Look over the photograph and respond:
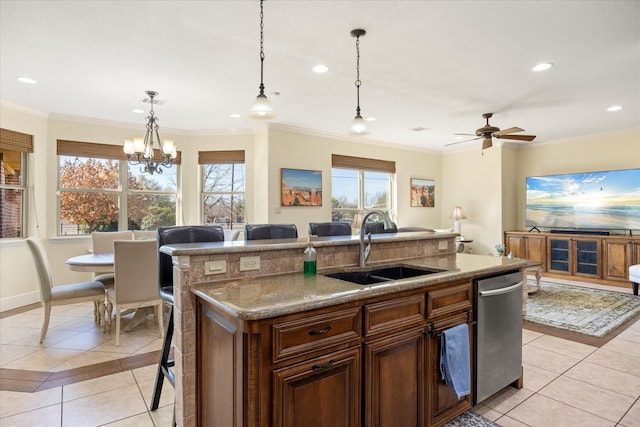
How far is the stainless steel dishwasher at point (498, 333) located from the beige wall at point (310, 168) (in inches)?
150

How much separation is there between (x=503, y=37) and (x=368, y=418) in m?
2.96

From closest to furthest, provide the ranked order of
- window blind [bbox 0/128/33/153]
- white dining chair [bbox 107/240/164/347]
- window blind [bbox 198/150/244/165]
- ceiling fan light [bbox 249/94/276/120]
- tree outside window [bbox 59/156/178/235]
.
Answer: ceiling fan light [bbox 249/94/276/120] → white dining chair [bbox 107/240/164/347] → window blind [bbox 0/128/33/153] → tree outside window [bbox 59/156/178/235] → window blind [bbox 198/150/244/165]

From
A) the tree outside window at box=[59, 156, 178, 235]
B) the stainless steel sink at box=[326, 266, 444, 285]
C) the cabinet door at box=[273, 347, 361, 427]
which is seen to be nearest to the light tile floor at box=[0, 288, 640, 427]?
the stainless steel sink at box=[326, 266, 444, 285]

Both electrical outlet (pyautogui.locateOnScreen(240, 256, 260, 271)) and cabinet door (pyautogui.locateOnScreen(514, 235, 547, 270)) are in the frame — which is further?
cabinet door (pyautogui.locateOnScreen(514, 235, 547, 270))

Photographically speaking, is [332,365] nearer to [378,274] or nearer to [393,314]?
[393,314]

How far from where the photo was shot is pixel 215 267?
1745mm

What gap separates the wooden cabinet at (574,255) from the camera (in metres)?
5.75

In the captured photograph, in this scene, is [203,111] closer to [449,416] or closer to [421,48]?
[421,48]

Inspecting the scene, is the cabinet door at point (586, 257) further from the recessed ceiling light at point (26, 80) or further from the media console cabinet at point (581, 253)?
the recessed ceiling light at point (26, 80)

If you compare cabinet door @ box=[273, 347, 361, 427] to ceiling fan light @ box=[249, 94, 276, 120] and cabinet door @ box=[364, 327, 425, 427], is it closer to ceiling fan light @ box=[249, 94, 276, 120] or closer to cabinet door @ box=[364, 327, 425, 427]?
cabinet door @ box=[364, 327, 425, 427]

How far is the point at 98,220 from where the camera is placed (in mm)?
5227

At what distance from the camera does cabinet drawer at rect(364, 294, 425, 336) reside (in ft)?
5.15

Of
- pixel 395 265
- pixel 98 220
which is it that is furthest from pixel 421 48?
pixel 98 220

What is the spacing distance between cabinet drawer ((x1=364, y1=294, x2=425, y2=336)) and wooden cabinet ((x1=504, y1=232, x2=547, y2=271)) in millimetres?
5358
